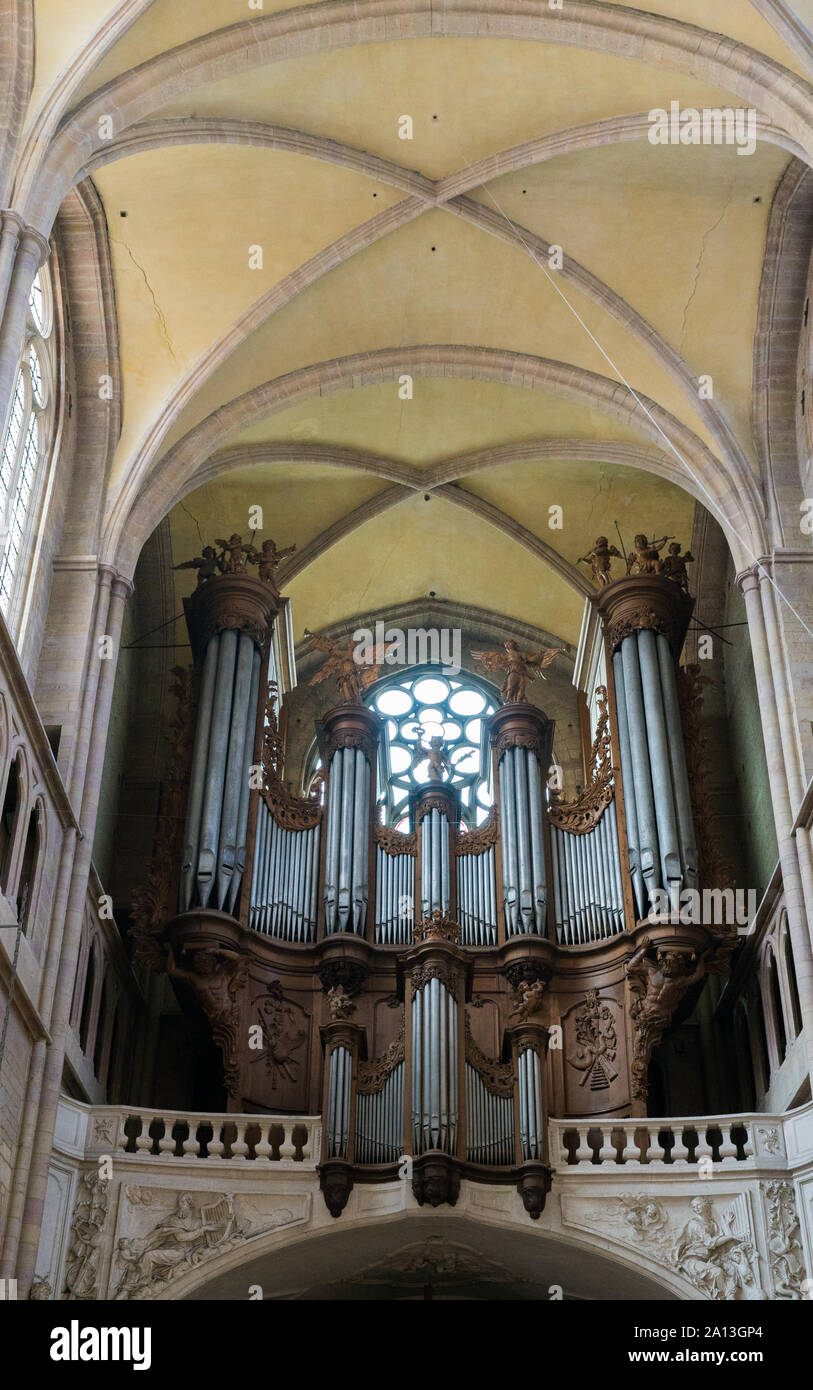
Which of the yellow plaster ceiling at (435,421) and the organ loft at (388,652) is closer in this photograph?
the organ loft at (388,652)

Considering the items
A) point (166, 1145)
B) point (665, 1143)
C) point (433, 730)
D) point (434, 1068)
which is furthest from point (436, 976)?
point (433, 730)

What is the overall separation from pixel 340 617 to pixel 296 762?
2.43 meters

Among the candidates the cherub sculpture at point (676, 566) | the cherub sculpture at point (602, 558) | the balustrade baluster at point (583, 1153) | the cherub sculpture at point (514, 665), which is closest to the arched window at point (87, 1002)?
the balustrade baluster at point (583, 1153)

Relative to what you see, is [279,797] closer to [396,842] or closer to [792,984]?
[396,842]

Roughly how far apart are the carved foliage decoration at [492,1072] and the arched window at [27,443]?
5.94 metres

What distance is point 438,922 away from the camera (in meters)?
15.8

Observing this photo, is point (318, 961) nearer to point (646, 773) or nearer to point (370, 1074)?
point (370, 1074)

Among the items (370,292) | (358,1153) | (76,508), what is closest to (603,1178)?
(358,1153)

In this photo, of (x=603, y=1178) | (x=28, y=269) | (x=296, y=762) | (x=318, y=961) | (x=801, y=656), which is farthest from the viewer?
(x=296, y=762)

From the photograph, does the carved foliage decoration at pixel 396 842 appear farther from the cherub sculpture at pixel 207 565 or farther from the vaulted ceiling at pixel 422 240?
the vaulted ceiling at pixel 422 240

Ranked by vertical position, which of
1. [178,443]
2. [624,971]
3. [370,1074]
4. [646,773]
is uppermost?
[178,443]

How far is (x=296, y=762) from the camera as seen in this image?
71.3ft

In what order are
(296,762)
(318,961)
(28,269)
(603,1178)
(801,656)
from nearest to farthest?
(28,269)
(603,1178)
(801,656)
(318,961)
(296,762)

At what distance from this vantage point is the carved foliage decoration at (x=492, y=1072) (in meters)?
14.9
